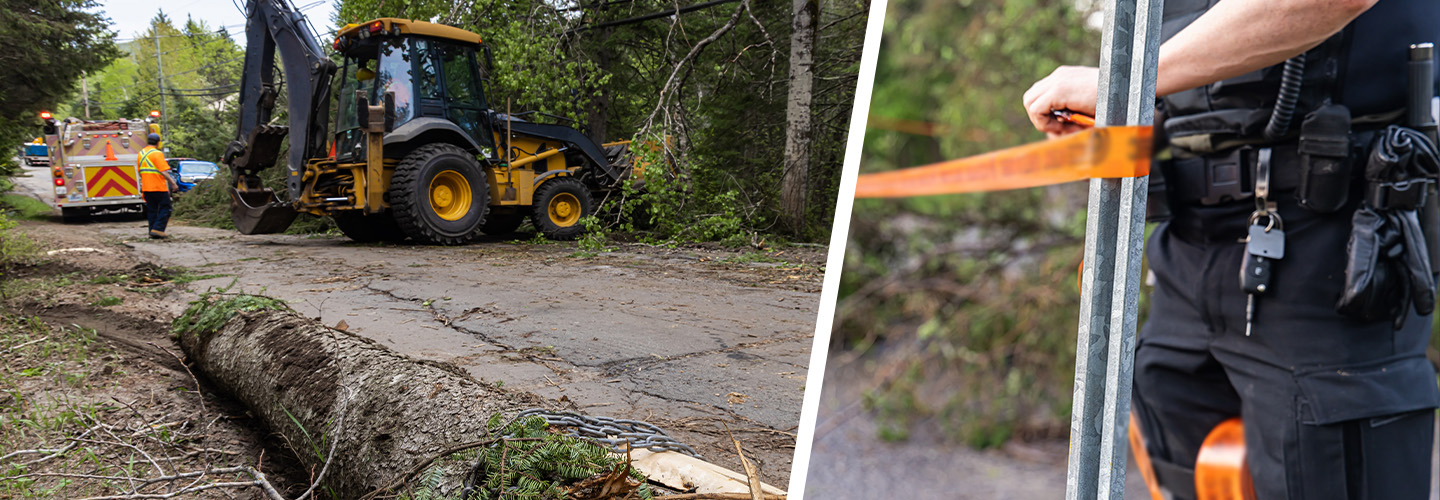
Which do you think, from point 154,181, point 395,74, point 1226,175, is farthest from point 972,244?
point 154,181

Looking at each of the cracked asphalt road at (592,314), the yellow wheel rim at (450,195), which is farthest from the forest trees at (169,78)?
the yellow wheel rim at (450,195)

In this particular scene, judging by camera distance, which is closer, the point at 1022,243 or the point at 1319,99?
the point at 1319,99

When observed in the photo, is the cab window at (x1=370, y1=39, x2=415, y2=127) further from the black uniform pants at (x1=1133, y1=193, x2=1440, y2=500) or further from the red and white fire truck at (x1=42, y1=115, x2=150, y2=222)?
the black uniform pants at (x1=1133, y1=193, x2=1440, y2=500)

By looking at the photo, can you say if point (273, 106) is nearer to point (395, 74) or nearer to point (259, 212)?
point (259, 212)

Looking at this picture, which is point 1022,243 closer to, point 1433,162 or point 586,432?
point 1433,162

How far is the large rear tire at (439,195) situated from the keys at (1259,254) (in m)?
6.93

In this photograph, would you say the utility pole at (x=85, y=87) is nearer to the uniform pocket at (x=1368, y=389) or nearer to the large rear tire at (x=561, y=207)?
the large rear tire at (x=561, y=207)

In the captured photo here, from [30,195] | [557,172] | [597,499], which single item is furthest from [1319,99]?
[557,172]

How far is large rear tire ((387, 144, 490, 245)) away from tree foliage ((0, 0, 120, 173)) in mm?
2285

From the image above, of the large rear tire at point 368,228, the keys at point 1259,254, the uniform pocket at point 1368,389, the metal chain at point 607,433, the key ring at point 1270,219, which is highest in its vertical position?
the key ring at point 1270,219

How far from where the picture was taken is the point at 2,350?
3.23 metres

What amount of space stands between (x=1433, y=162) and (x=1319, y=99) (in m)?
0.09

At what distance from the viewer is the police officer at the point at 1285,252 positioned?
1.98ft

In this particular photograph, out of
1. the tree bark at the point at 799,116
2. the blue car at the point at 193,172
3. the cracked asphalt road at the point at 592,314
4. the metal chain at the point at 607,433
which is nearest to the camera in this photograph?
the metal chain at the point at 607,433
